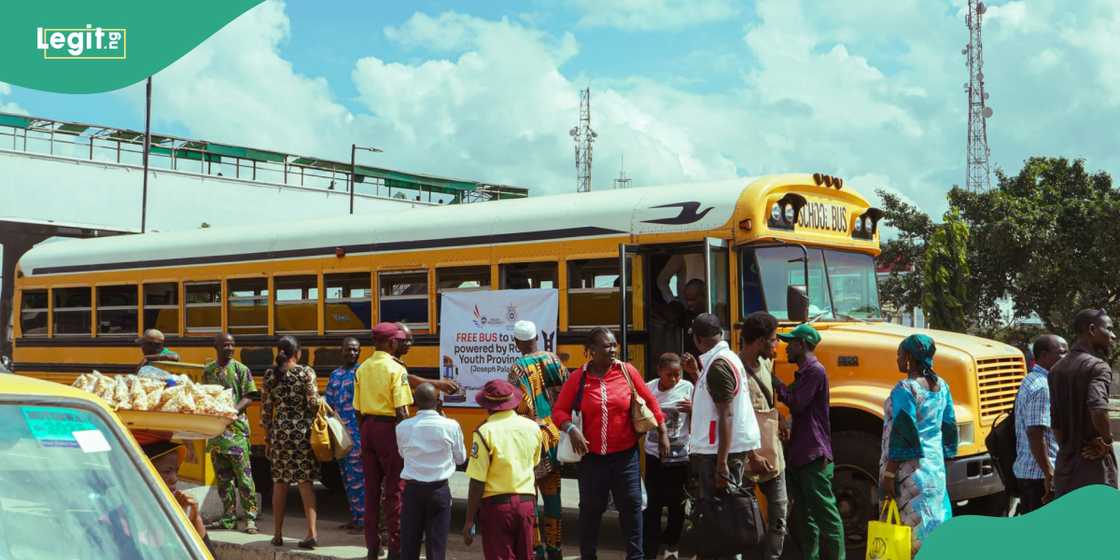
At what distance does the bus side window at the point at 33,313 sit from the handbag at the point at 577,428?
8.76 meters

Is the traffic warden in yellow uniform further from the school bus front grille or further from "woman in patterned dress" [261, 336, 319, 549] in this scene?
the school bus front grille

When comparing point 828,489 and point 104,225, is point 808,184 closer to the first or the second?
point 828,489

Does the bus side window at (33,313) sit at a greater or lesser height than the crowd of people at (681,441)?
greater

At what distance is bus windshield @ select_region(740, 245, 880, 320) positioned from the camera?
26.3 feet

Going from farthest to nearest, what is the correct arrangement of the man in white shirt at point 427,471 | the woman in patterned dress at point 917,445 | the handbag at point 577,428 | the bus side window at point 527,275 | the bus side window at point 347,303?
the bus side window at point 347,303, the bus side window at point 527,275, the handbag at point 577,428, the man in white shirt at point 427,471, the woman in patterned dress at point 917,445

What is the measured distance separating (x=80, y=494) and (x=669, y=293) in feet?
20.1

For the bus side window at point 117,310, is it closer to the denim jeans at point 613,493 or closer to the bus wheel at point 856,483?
the denim jeans at point 613,493

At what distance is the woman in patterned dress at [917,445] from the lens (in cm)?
605

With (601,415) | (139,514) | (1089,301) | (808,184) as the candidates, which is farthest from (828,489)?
(1089,301)

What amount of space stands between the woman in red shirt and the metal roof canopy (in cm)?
2308

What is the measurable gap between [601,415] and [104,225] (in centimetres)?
3213

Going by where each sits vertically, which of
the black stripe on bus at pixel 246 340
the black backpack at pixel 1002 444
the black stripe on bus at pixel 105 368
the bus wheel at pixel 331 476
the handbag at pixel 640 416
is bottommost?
the bus wheel at pixel 331 476

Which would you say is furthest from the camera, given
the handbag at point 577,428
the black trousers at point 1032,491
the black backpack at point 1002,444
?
the black backpack at point 1002,444

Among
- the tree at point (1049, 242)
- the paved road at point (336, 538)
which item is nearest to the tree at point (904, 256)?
the tree at point (1049, 242)
